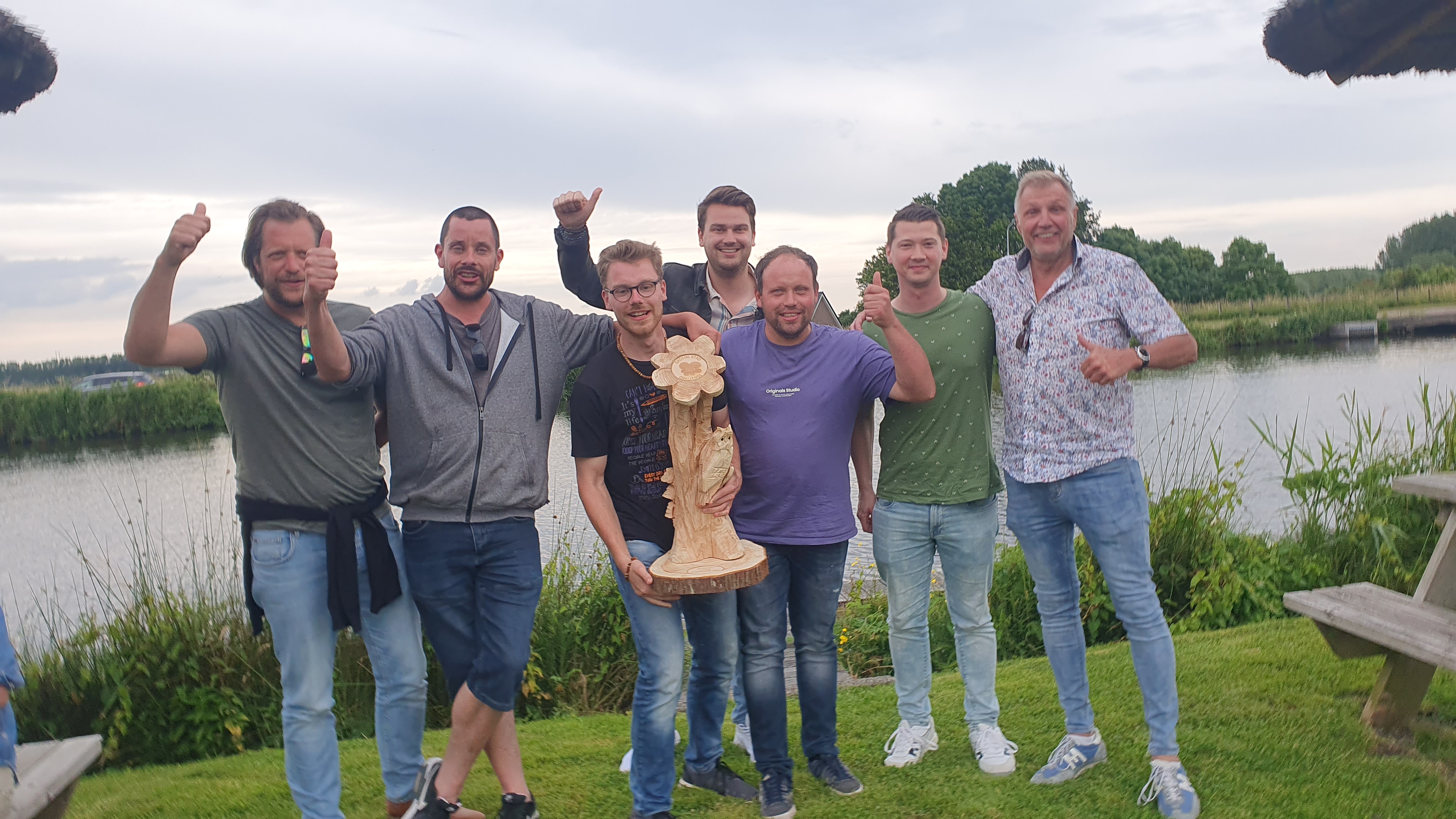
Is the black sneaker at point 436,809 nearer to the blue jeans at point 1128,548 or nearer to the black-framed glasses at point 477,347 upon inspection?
the black-framed glasses at point 477,347

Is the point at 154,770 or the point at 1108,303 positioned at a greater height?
the point at 1108,303

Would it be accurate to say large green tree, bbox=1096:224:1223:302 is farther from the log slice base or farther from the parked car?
the log slice base

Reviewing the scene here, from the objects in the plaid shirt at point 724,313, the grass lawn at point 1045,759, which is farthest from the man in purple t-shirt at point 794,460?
the grass lawn at point 1045,759

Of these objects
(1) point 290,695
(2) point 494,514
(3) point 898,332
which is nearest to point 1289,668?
(3) point 898,332

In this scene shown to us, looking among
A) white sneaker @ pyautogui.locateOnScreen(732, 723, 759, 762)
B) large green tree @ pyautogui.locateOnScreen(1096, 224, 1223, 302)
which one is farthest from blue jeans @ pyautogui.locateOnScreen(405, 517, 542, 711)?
large green tree @ pyautogui.locateOnScreen(1096, 224, 1223, 302)

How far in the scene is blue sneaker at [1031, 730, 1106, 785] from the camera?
3891 millimetres

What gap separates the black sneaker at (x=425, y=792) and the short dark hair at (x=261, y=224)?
6.56 ft

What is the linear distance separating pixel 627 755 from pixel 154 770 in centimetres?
273

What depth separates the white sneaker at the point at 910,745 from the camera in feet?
13.7

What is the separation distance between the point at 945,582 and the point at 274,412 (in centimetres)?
273

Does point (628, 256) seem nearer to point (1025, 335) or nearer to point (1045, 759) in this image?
point (1025, 335)

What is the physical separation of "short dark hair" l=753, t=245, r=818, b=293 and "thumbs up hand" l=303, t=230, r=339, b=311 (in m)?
1.56

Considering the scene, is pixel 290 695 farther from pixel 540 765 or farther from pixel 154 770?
pixel 154 770

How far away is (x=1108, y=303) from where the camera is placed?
3.63 metres
